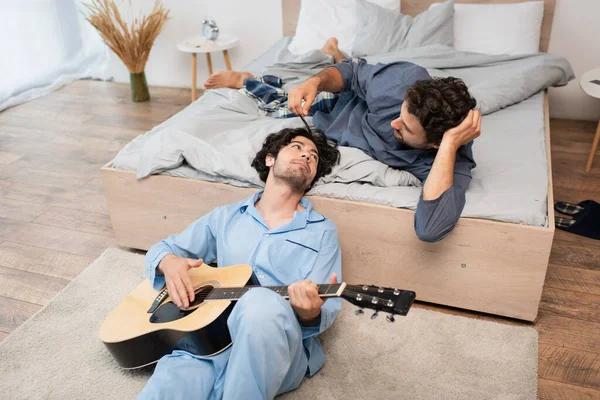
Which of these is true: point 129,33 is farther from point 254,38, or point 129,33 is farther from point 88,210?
point 88,210

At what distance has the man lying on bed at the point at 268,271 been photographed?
137 cm

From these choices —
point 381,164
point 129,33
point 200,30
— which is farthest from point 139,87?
point 381,164

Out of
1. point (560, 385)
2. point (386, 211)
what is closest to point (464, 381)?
point (560, 385)

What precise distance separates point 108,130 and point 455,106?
2.34 metres

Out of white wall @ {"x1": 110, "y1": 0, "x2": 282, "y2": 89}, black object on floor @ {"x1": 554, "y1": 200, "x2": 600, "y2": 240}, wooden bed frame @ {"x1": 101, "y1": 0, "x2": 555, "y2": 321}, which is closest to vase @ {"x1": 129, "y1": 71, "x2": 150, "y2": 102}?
white wall @ {"x1": 110, "y1": 0, "x2": 282, "y2": 89}

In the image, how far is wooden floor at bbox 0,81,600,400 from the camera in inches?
72.8

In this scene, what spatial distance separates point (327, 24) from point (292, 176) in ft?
5.61

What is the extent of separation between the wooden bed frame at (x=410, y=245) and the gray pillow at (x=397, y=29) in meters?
1.34

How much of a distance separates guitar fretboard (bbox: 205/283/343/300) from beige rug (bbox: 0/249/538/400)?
0.35 meters

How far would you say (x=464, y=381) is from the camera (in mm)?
1684

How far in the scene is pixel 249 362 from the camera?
136 cm

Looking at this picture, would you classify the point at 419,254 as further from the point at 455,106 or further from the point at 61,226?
the point at 61,226

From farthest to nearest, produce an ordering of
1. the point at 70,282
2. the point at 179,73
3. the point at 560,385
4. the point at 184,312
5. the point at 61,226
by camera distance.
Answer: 1. the point at 179,73
2. the point at 61,226
3. the point at 70,282
4. the point at 560,385
5. the point at 184,312

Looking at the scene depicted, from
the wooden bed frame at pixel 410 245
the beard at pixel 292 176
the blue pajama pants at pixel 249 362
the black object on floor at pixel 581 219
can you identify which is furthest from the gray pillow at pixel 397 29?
the blue pajama pants at pixel 249 362
